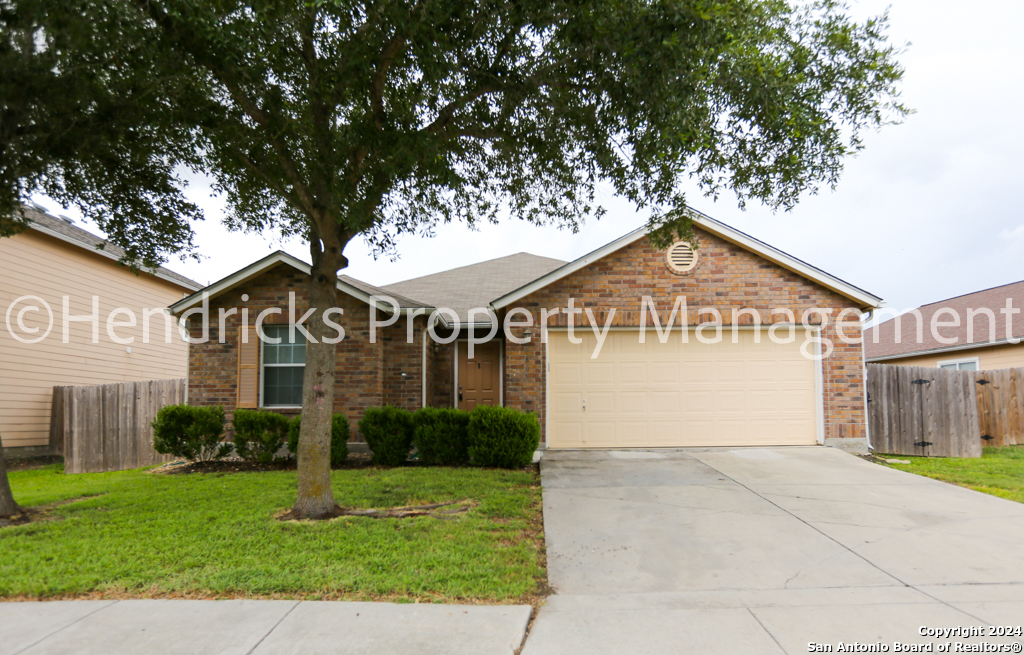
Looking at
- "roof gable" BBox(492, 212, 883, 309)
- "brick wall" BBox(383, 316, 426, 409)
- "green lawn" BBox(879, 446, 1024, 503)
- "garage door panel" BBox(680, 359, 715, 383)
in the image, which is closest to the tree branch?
"roof gable" BBox(492, 212, 883, 309)

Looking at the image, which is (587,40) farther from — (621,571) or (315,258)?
(621,571)

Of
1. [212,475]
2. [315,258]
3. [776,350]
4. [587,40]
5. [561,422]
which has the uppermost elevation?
[587,40]

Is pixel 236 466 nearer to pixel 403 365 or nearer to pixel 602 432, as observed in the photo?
pixel 403 365

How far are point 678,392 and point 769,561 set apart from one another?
6.01 metres

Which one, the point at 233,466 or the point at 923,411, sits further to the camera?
the point at 923,411

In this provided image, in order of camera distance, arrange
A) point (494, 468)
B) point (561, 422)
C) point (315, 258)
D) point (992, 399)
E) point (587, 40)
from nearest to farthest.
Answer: point (587, 40), point (315, 258), point (494, 468), point (561, 422), point (992, 399)

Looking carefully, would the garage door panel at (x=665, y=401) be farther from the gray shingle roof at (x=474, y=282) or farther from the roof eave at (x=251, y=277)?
the roof eave at (x=251, y=277)

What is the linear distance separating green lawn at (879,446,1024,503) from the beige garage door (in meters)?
1.91

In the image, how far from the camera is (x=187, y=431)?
1068cm

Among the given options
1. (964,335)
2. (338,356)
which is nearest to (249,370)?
(338,356)

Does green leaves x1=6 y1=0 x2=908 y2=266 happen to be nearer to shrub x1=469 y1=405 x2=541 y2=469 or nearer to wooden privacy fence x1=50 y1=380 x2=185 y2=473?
shrub x1=469 y1=405 x2=541 y2=469

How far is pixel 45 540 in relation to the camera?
601 centimetres

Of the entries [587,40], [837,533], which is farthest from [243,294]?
[837,533]

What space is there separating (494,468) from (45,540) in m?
5.71
